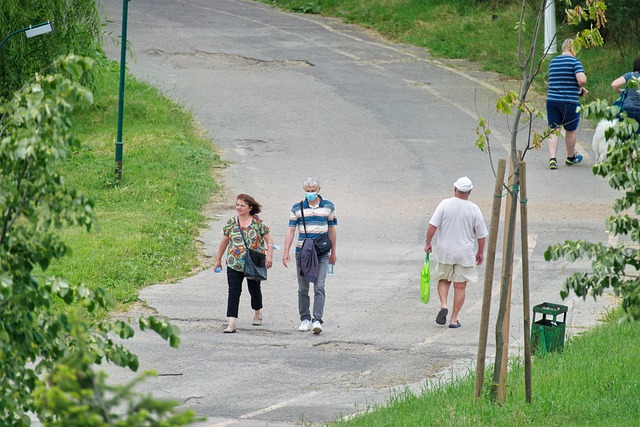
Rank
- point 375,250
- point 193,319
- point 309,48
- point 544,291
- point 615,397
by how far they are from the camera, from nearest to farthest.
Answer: point 615,397 → point 193,319 → point 544,291 → point 375,250 → point 309,48

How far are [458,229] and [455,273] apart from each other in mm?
515

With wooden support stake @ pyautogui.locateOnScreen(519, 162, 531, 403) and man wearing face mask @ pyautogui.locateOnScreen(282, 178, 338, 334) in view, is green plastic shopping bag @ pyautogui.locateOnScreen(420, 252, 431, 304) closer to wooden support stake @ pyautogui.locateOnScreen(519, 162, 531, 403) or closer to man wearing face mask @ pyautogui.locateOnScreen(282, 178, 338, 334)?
man wearing face mask @ pyautogui.locateOnScreen(282, 178, 338, 334)

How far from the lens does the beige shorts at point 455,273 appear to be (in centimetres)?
1178

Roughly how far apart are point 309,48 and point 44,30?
14864 millimetres

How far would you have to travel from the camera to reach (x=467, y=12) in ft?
96.1

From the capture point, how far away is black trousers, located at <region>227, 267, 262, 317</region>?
11562 mm

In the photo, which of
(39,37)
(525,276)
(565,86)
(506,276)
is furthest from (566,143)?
(506,276)

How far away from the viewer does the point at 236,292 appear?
38.1 ft

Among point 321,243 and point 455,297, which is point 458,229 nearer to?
point 455,297

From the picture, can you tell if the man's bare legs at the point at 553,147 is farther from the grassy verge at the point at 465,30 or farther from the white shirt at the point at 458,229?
the white shirt at the point at 458,229

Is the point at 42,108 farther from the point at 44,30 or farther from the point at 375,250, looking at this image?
the point at 375,250

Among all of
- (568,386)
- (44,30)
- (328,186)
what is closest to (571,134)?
(328,186)

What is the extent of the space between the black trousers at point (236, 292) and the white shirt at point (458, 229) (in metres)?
2.05

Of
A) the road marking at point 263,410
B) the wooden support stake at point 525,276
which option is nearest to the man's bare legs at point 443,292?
the road marking at point 263,410
